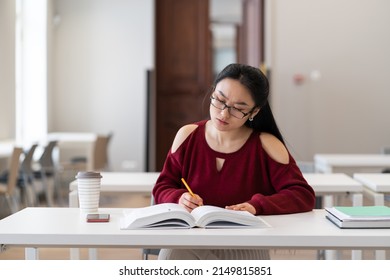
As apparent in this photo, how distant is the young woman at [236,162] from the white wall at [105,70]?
8621 mm

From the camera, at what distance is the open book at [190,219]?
2.01 metres

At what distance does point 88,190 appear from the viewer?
2299 mm

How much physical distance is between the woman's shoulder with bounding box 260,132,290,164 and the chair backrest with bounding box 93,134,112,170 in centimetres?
636

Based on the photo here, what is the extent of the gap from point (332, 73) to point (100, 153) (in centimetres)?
320

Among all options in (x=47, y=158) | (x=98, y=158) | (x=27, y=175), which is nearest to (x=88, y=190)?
(x=27, y=175)

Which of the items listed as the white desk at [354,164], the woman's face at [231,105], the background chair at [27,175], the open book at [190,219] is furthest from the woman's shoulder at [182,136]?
the background chair at [27,175]

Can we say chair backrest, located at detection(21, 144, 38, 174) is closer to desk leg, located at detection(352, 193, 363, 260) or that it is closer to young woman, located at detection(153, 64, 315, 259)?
desk leg, located at detection(352, 193, 363, 260)

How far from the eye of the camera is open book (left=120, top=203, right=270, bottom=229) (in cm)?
201

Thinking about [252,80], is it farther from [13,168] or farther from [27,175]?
[27,175]

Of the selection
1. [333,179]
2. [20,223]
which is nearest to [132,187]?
[333,179]

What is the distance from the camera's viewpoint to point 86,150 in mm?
9586

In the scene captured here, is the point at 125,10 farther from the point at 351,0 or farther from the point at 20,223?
the point at 20,223

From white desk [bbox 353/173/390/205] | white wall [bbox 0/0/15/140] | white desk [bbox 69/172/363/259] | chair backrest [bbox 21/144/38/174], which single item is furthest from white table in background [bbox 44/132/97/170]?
white desk [bbox 353/173/390/205]

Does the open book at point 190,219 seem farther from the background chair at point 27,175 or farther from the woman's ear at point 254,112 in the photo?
the background chair at point 27,175
